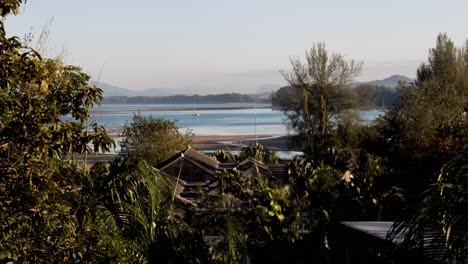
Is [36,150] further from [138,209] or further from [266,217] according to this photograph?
[266,217]

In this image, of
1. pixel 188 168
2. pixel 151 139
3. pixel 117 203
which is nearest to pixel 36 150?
pixel 117 203

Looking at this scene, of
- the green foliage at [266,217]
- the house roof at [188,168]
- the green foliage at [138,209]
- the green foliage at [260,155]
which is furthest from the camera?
the green foliage at [260,155]

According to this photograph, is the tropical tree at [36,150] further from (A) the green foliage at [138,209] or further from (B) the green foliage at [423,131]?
(B) the green foliage at [423,131]

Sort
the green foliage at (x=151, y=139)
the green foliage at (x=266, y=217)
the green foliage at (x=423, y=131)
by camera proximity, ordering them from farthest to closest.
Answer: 1. the green foliage at (x=151, y=139)
2. the green foliage at (x=423, y=131)
3. the green foliage at (x=266, y=217)

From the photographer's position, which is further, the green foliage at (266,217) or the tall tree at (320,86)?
the tall tree at (320,86)

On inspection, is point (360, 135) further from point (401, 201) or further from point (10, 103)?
point (10, 103)

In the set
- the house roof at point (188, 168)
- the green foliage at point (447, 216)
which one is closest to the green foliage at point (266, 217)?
the green foliage at point (447, 216)

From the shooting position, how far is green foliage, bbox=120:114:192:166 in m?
32.3

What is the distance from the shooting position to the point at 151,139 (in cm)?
3281

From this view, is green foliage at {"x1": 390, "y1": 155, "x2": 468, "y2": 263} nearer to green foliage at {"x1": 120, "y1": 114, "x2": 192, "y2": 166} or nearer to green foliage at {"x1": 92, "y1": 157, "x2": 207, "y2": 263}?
green foliage at {"x1": 92, "y1": 157, "x2": 207, "y2": 263}

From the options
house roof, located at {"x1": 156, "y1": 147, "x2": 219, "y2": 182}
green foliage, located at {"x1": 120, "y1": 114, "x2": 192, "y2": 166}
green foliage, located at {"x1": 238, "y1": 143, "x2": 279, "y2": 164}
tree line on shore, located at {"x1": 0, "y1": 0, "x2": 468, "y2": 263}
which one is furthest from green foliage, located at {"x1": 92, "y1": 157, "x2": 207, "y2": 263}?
green foliage, located at {"x1": 120, "y1": 114, "x2": 192, "y2": 166}

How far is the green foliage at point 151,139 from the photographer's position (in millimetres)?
32312

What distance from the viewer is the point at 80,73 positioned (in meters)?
7.13

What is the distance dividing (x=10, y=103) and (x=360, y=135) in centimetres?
3455
